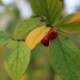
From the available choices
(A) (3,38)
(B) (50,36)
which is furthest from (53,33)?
(A) (3,38)

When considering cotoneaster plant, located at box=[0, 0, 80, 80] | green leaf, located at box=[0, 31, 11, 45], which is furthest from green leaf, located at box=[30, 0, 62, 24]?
green leaf, located at box=[0, 31, 11, 45]

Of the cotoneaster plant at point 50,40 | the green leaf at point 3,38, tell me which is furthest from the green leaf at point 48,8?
the green leaf at point 3,38

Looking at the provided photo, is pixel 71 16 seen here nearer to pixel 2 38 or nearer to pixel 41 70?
pixel 2 38

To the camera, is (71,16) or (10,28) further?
(10,28)

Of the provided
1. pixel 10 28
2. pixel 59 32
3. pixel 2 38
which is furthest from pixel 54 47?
pixel 10 28

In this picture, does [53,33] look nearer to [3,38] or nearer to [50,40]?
[50,40]

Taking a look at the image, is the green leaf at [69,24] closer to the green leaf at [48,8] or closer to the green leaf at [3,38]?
the green leaf at [48,8]

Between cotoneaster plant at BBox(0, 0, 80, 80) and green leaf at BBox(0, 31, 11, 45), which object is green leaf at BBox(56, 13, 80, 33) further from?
green leaf at BBox(0, 31, 11, 45)
